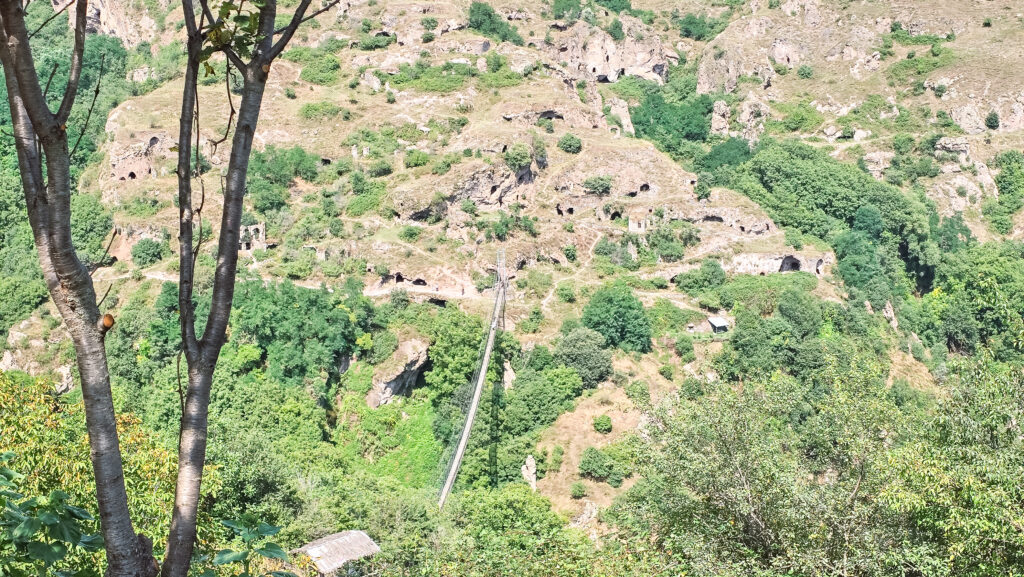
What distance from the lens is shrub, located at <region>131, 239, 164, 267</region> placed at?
1702 inches

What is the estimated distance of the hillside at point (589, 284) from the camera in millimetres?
12484

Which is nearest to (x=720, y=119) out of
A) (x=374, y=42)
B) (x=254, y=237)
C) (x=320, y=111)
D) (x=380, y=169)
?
(x=374, y=42)

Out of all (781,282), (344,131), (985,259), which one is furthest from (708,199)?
(344,131)

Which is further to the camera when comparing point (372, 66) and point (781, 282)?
point (372, 66)

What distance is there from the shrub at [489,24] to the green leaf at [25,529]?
224 feet

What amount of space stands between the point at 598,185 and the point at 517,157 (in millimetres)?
5586

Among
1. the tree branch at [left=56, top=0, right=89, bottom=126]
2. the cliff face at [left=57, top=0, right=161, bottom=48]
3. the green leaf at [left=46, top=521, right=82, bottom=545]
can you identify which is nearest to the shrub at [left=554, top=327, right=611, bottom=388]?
the green leaf at [left=46, top=521, right=82, bottom=545]

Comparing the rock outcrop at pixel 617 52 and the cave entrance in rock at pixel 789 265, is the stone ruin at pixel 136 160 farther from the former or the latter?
the rock outcrop at pixel 617 52

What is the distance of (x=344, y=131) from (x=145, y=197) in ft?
45.5

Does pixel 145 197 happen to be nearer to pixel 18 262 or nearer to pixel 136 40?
pixel 18 262

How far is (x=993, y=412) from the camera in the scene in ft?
35.3

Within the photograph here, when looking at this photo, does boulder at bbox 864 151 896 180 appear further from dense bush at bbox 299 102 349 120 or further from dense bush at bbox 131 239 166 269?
dense bush at bbox 131 239 166 269

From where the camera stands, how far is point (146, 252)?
43438mm

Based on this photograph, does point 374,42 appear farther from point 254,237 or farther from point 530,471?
point 530,471
